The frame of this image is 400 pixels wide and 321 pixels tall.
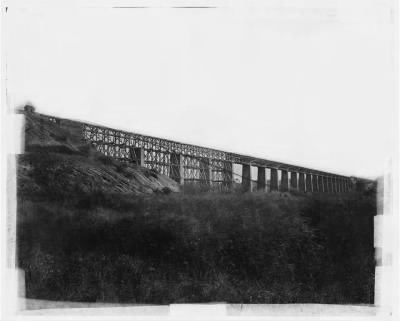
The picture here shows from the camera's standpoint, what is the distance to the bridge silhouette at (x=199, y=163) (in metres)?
7.94

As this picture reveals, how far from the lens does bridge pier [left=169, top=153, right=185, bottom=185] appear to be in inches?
313

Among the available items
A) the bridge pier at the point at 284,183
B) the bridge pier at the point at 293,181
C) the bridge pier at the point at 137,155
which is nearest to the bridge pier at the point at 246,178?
the bridge pier at the point at 284,183

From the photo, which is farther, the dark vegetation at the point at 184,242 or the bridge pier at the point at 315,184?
the bridge pier at the point at 315,184

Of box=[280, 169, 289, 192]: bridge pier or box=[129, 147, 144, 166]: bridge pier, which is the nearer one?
box=[280, 169, 289, 192]: bridge pier

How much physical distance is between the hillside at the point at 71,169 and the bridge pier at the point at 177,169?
3.7 inches

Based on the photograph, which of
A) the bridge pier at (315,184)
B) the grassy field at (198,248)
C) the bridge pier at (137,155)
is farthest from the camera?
the bridge pier at (137,155)

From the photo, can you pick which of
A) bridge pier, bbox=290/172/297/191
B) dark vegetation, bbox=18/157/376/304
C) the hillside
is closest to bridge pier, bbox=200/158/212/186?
dark vegetation, bbox=18/157/376/304

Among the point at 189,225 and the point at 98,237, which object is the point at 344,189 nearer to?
the point at 189,225

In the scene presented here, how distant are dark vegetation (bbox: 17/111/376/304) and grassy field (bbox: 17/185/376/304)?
0.06ft

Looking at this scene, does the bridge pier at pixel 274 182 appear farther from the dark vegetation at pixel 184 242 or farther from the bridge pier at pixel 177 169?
the bridge pier at pixel 177 169

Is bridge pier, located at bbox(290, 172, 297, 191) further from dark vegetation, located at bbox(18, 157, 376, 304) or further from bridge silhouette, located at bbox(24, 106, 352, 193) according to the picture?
dark vegetation, located at bbox(18, 157, 376, 304)

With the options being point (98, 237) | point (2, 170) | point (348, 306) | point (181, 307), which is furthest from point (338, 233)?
point (2, 170)

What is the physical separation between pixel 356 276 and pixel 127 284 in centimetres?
407

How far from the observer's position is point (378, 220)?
7.82m
